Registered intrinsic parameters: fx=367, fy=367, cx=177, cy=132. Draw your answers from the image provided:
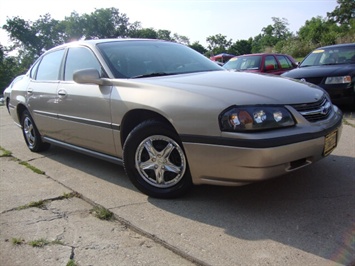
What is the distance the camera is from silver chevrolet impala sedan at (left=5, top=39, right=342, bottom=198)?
2756mm

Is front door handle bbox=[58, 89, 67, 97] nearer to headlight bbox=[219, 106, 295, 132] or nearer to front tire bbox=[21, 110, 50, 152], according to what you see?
front tire bbox=[21, 110, 50, 152]

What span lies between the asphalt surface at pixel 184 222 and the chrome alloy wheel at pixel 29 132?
4.57ft

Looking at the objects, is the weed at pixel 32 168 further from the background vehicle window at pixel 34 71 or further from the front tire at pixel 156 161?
the front tire at pixel 156 161

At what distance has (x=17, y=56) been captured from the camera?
75.4 m

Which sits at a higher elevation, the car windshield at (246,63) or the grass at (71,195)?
the car windshield at (246,63)

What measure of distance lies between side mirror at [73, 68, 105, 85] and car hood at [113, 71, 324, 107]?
21 centimetres

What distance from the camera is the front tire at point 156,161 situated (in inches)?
124

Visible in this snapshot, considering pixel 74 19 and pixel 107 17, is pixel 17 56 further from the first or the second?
pixel 107 17

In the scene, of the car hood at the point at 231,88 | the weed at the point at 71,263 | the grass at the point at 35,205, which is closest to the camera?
the weed at the point at 71,263

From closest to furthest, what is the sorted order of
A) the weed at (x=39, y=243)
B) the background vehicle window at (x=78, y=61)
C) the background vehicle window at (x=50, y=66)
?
1. the weed at (x=39, y=243)
2. the background vehicle window at (x=78, y=61)
3. the background vehicle window at (x=50, y=66)

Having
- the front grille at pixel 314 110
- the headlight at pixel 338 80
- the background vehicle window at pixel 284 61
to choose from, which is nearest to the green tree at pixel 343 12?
the background vehicle window at pixel 284 61

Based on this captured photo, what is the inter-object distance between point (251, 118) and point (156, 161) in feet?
3.27

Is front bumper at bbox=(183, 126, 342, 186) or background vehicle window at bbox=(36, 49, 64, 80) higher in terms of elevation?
background vehicle window at bbox=(36, 49, 64, 80)

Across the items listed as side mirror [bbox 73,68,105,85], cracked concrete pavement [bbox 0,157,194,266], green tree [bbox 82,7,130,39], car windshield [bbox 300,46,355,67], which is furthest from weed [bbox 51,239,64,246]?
green tree [bbox 82,7,130,39]
